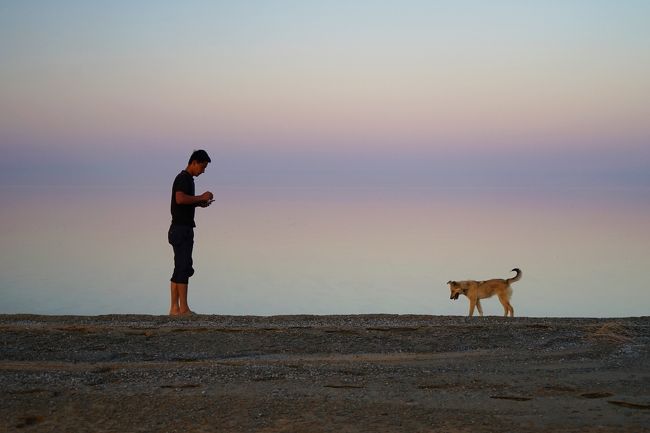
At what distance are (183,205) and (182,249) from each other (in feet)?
2.17

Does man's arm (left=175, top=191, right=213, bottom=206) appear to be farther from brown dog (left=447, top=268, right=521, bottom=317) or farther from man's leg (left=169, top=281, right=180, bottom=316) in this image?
brown dog (left=447, top=268, right=521, bottom=317)

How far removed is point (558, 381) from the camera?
8320 millimetres

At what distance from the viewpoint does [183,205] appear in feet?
40.5

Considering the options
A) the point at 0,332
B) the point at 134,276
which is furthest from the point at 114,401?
the point at 134,276

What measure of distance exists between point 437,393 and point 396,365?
122 centimetres

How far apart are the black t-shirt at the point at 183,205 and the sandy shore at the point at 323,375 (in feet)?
5.03

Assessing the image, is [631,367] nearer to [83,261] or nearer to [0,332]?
[0,332]

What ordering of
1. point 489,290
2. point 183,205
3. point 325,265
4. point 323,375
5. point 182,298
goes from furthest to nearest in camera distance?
1. point 325,265
2. point 489,290
3. point 182,298
4. point 183,205
5. point 323,375

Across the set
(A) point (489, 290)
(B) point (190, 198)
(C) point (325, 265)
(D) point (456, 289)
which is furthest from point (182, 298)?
(C) point (325, 265)

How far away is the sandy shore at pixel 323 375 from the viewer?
7.05 meters

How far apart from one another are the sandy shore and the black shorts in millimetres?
861

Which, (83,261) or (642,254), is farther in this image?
(642,254)

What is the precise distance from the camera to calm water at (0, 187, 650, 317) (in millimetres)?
21219

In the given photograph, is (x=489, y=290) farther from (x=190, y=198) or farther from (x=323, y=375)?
(x=323, y=375)
